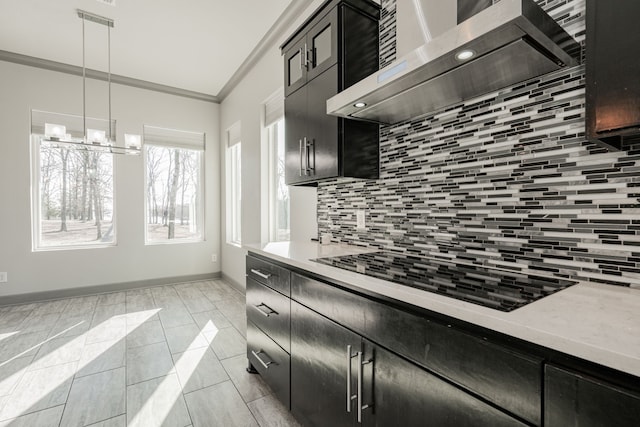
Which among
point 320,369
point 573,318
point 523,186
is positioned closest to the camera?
point 573,318

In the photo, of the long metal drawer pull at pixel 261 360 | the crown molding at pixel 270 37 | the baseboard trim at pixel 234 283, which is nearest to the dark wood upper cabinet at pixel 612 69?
the long metal drawer pull at pixel 261 360

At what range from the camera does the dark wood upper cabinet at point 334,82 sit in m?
1.78

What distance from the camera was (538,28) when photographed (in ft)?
2.95

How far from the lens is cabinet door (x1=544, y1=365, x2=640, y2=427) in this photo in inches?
20.6

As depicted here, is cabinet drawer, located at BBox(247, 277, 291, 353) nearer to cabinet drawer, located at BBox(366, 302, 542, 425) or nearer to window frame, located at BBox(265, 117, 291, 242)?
cabinet drawer, located at BBox(366, 302, 542, 425)

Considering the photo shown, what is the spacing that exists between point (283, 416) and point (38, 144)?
4.54 m

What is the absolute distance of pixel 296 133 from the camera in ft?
7.18

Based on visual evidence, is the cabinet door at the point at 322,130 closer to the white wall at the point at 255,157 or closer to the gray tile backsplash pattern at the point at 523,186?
the gray tile backsplash pattern at the point at 523,186

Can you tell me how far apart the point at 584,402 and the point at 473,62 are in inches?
41.1

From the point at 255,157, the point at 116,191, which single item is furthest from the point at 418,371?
the point at 116,191

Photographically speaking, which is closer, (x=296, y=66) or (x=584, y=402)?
(x=584, y=402)

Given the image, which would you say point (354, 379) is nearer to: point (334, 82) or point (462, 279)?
point (462, 279)

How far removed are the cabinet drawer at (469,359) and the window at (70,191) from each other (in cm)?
435

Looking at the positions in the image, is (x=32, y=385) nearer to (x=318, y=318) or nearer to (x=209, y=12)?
(x=318, y=318)
